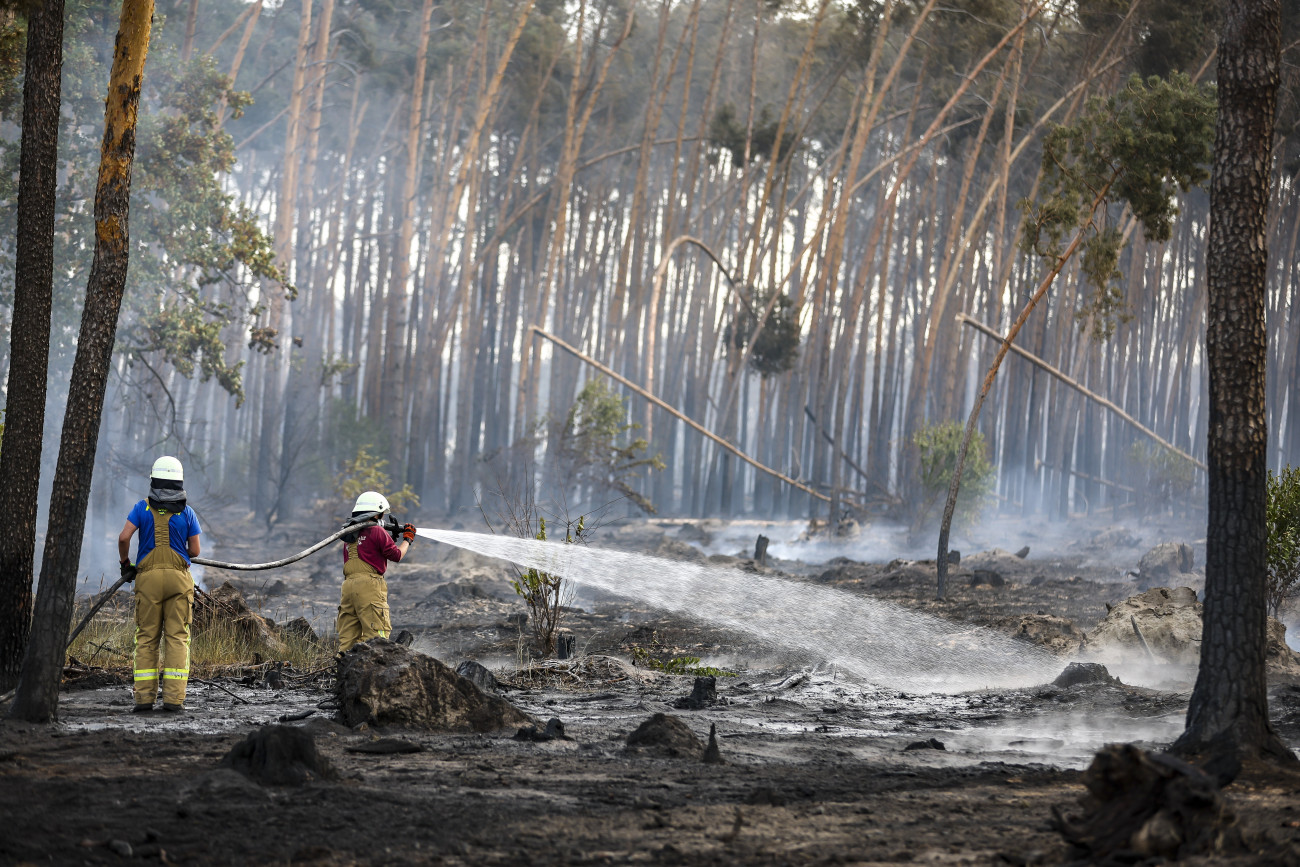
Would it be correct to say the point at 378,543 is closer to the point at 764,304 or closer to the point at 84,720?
the point at 84,720

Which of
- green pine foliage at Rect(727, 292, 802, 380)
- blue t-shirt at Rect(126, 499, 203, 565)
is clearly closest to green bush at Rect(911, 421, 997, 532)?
green pine foliage at Rect(727, 292, 802, 380)

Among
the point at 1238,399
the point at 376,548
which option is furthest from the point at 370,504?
the point at 1238,399

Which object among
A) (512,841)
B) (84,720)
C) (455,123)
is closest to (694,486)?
(455,123)

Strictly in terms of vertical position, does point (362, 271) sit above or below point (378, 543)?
above

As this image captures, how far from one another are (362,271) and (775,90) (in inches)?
524

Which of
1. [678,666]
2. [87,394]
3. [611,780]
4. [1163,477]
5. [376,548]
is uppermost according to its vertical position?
[1163,477]

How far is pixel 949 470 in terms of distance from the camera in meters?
19.8

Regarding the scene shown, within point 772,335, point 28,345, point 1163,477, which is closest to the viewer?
point 28,345

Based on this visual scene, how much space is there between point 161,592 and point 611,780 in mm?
3222

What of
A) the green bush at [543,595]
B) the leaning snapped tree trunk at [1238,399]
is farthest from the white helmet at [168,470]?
the leaning snapped tree trunk at [1238,399]

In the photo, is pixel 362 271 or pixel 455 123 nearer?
pixel 455 123

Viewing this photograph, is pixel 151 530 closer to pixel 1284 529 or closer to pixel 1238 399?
pixel 1238 399

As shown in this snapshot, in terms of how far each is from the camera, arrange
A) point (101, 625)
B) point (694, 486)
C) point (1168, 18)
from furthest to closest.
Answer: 1. point (694, 486)
2. point (1168, 18)
3. point (101, 625)

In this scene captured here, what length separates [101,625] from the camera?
31.6 feet
